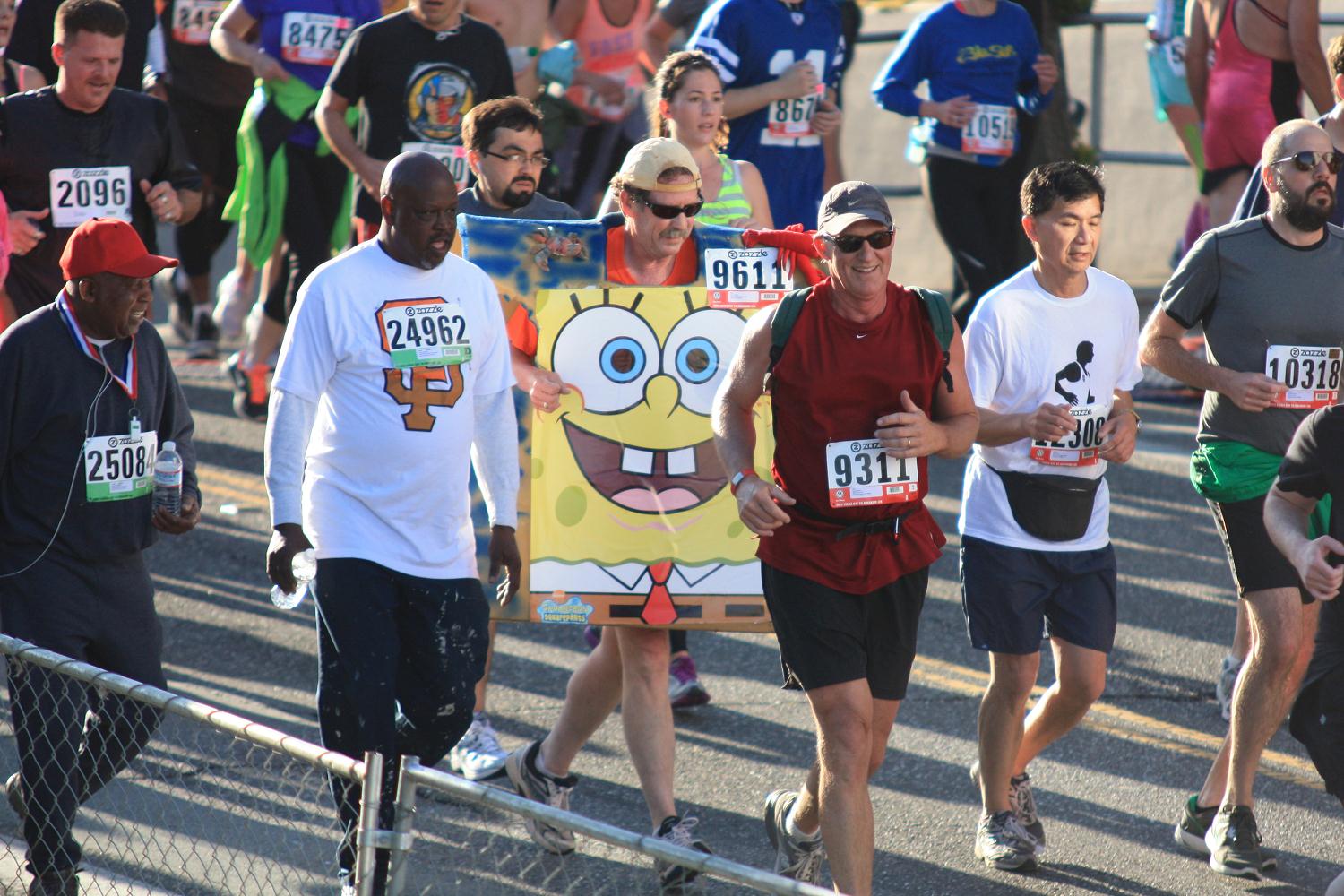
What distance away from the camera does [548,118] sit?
1126cm

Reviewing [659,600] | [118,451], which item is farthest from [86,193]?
[659,600]

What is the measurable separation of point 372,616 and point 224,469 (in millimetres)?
5035

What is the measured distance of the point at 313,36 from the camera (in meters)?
9.80

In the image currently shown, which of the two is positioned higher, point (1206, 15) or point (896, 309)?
point (1206, 15)

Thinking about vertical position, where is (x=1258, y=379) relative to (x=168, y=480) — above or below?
above

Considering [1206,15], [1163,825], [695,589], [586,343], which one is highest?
[1206,15]

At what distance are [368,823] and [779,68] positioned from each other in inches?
233

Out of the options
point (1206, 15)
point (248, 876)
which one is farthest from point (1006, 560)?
point (1206, 15)

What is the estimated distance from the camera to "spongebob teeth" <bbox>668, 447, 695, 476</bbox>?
575cm

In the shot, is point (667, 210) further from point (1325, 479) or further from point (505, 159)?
point (1325, 479)

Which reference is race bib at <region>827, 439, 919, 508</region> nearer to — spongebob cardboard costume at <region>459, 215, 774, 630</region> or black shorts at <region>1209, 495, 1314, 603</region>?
spongebob cardboard costume at <region>459, 215, 774, 630</region>

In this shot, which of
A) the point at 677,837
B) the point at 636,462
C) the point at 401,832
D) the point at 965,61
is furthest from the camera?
the point at 965,61

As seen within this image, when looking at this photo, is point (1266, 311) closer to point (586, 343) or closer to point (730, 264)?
point (730, 264)

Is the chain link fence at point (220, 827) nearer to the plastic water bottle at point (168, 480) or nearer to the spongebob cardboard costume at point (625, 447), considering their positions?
the plastic water bottle at point (168, 480)
